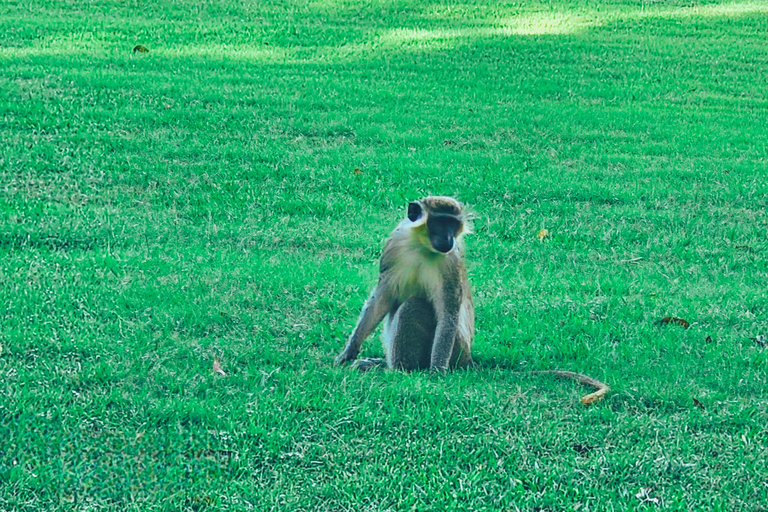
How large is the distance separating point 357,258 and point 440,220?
2274 mm

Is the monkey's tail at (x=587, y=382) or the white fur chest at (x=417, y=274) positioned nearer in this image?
the monkey's tail at (x=587, y=382)

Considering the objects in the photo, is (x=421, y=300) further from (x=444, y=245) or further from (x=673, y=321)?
(x=673, y=321)

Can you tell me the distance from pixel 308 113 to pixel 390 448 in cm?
696

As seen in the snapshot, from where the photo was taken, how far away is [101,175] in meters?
8.28

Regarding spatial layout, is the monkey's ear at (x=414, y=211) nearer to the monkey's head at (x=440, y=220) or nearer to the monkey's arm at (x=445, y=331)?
the monkey's head at (x=440, y=220)

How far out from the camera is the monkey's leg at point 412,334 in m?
4.83

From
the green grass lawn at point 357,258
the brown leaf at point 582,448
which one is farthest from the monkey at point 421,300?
the brown leaf at point 582,448

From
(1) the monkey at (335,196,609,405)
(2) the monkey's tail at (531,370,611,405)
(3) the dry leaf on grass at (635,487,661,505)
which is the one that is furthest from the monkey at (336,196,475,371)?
(3) the dry leaf on grass at (635,487,661,505)

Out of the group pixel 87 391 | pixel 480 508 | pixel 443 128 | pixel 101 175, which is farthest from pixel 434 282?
pixel 443 128

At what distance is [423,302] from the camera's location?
15.9 ft

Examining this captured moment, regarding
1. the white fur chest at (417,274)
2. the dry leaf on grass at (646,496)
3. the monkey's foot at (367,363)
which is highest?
the white fur chest at (417,274)

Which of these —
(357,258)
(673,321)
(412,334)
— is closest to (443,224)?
(412,334)

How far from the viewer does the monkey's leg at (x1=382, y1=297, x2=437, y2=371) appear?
4.83 m

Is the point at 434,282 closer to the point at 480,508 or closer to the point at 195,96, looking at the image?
the point at 480,508
